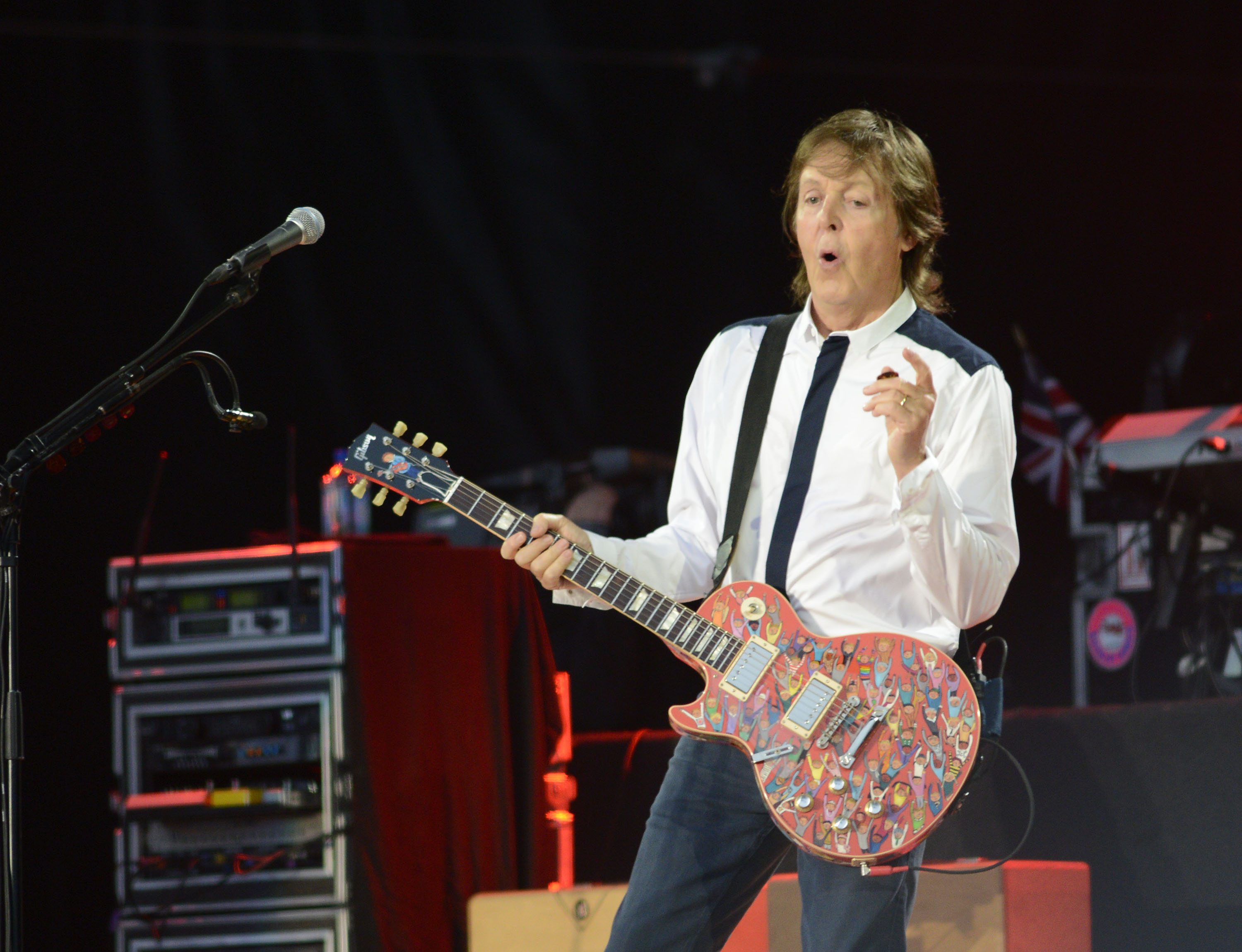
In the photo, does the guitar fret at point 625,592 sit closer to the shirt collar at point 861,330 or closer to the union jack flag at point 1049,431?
the shirt collar at point 861,330

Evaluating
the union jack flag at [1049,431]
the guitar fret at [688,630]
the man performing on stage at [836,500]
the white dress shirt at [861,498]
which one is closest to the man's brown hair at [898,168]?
the man performing on stage at [836,500]

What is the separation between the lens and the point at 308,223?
252cm

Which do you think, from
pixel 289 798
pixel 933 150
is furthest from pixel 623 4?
pixel 289 798

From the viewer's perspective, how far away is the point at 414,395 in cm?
514

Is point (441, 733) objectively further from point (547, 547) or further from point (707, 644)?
point (707, 644)

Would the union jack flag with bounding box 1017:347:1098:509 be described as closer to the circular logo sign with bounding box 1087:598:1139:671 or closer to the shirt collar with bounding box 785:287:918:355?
the circular logo sign with bounding box 1087:598:1139:671

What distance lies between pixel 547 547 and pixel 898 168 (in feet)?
2.92

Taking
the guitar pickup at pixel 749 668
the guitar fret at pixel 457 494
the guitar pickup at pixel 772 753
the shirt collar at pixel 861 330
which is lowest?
the guitar pickup at pixel 772 753

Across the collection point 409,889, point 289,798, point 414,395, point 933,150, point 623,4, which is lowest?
point 409,889

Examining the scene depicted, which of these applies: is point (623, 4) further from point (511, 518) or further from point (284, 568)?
point (511, 518)

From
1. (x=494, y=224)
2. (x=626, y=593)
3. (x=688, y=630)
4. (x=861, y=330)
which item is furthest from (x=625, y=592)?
(x=494, y=224)

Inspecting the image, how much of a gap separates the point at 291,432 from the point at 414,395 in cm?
166

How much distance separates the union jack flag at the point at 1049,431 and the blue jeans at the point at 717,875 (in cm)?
348

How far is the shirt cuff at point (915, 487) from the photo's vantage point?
2.10 m
